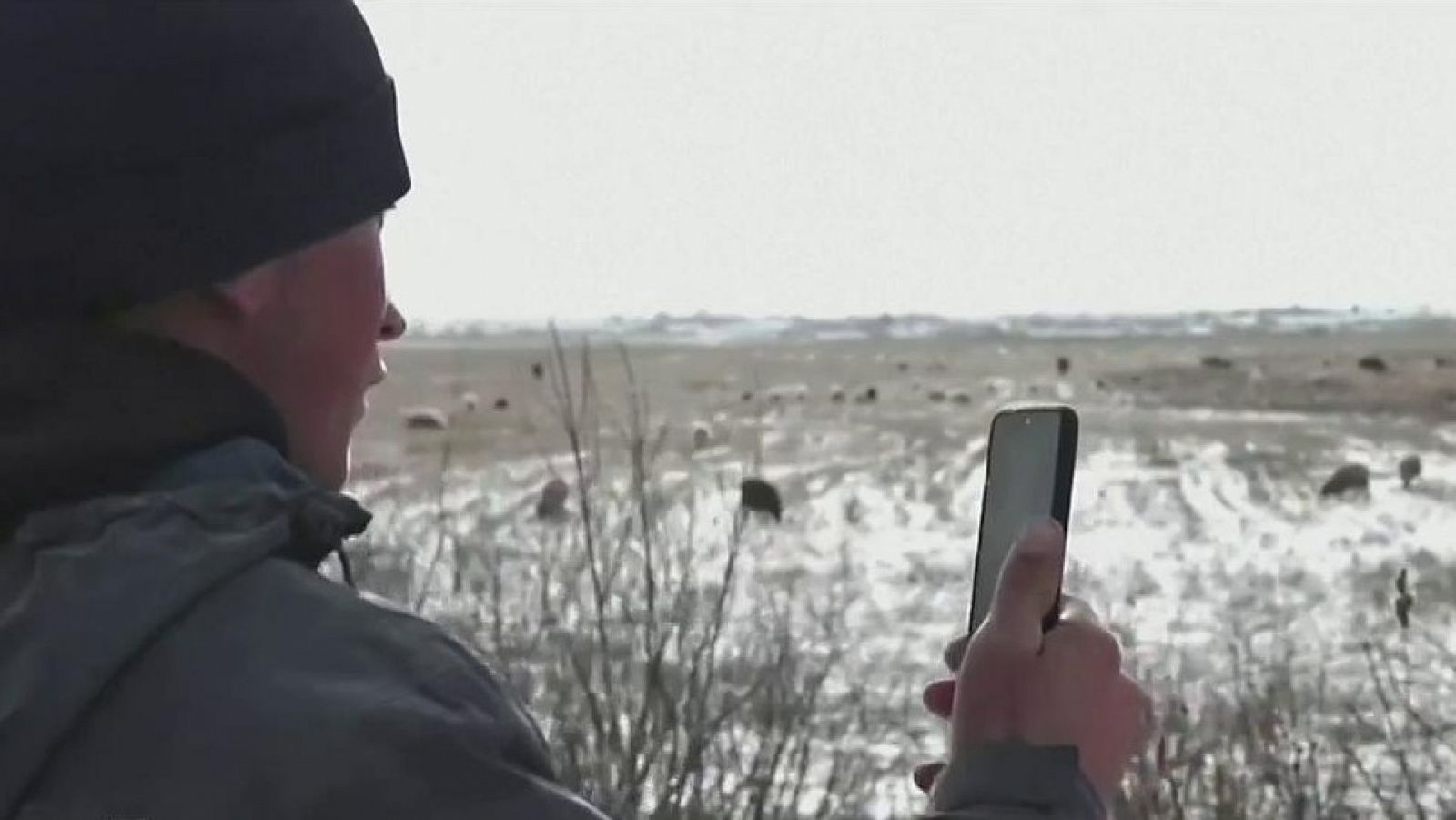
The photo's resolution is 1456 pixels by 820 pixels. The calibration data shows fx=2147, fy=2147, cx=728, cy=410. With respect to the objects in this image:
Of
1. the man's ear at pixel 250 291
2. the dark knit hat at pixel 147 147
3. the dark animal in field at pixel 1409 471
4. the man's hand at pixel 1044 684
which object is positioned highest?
the dark knit hat at pixel 147 147

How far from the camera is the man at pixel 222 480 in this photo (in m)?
1.01

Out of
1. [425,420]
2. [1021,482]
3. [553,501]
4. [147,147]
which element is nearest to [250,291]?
[147,147]

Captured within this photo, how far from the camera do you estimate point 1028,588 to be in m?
1.36

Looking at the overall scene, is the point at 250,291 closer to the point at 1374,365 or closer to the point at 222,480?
the point at 222,480

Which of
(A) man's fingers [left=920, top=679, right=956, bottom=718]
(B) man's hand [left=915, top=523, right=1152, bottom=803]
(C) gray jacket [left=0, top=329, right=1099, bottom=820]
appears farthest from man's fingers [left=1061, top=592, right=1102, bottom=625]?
(C) gray jacket [left=0, top=329, right=1099, bottom=820]

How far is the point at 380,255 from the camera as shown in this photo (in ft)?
4.06

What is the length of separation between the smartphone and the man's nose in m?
0.49

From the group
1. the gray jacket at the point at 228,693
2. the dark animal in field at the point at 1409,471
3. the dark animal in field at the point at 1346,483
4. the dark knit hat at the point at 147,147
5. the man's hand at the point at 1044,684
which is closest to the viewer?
the gray jacket at the point at 228,693

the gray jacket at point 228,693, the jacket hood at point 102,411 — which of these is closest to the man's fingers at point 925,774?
the gray jacket at point 228,693

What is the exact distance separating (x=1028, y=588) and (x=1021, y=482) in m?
0.28

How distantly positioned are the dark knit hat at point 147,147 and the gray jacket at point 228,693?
15 centimetres

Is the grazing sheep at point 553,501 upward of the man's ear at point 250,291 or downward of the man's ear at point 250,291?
downward

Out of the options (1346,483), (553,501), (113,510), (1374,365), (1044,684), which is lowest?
(1374,365)

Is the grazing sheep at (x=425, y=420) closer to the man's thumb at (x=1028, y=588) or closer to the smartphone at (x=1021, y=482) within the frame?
the smartphone at (x=1021, y=482)
